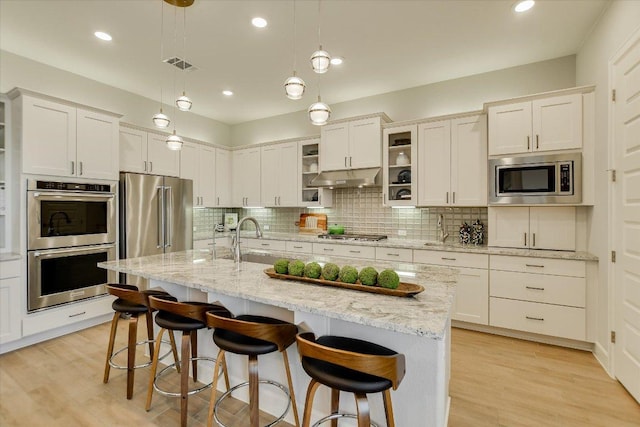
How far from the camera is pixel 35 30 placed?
295cm

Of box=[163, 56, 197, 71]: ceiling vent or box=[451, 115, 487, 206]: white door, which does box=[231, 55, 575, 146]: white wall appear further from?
box=[163, 56, 197, 71]: ceiling vent

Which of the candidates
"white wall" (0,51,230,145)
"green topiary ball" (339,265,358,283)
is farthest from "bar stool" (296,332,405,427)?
"white wall" (0,51,230,145)

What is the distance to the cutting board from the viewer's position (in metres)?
5.00

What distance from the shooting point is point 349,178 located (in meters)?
4.28

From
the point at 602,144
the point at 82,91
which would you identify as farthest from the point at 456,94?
the point at 82,91

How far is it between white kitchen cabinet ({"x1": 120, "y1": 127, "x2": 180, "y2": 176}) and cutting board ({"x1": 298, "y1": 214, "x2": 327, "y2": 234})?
7.03 ft

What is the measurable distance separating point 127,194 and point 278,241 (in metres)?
2.13

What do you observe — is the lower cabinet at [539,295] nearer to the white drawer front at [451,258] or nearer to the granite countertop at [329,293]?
the white drawer front at [451,258]

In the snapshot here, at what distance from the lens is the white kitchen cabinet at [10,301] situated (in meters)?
2.88

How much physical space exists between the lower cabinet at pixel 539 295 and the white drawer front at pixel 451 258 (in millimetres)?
112

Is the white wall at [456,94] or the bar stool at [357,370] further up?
the white wall at [456,94]

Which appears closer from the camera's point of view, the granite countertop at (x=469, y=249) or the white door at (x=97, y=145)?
the granite countertop at (x=469, y=249)

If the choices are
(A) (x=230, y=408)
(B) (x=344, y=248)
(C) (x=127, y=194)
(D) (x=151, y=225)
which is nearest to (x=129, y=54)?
(C) (x=127, y=194)

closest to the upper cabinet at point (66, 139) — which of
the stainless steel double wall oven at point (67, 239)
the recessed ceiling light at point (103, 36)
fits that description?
the stainless steel double wall oven at point (67, 239)
